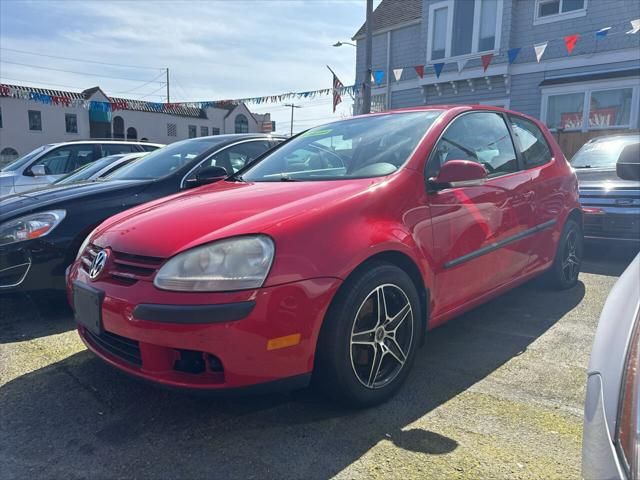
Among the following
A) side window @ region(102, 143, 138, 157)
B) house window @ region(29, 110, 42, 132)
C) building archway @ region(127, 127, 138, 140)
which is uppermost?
house window @ region(29, 110, 42, 132)

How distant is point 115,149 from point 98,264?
7.66 meters

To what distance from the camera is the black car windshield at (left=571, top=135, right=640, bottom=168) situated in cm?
694

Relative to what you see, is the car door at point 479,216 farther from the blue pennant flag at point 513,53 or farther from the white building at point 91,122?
the white building at point 91,122

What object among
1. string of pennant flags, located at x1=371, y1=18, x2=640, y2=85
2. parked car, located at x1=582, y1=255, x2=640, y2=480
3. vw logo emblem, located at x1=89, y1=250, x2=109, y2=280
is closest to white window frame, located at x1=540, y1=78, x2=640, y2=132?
string of pennant flags, located at x1=371, y1=18, x2=640, y2=85

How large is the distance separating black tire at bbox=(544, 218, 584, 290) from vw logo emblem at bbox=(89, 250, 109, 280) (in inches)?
136

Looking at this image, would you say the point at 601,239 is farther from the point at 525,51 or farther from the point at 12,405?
the point at 525,51

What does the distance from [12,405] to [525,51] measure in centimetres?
1500

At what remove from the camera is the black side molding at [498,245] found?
2862 millimetres

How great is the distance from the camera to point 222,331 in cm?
198

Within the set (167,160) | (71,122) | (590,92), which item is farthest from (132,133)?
(167,160)

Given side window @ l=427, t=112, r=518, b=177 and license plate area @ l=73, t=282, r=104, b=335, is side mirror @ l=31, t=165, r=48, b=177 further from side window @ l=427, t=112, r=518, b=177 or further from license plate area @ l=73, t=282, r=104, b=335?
side window @ l=427, t=112, r=518, b=177

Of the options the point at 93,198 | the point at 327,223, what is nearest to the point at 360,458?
the point at 327,223

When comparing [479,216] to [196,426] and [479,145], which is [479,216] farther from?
[196,426]

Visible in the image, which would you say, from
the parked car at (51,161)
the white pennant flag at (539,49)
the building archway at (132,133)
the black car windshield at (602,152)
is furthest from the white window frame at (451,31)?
the building archway at (132,133)
